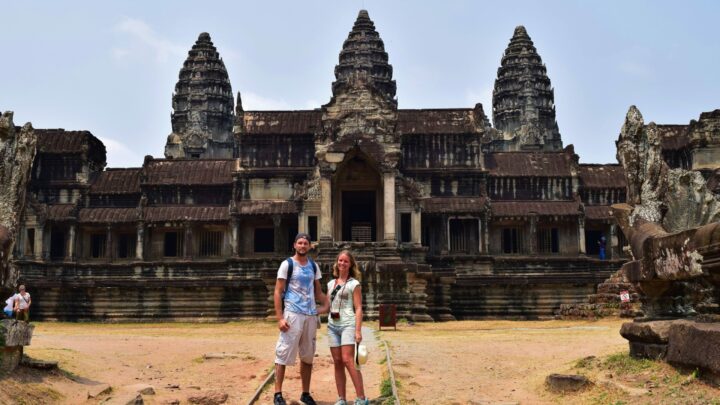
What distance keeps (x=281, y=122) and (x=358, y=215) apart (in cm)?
652

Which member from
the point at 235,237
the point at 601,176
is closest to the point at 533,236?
the point at 601,176

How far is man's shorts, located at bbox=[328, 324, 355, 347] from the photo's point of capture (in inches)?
341

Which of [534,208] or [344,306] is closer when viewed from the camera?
[344,306]

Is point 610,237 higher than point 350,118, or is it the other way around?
point 350,118

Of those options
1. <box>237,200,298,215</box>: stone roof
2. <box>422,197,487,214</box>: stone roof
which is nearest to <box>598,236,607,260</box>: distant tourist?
<box>422,197,487,214</box>: stone roof

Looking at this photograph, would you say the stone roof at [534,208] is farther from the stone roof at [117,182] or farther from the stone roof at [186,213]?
the stone roof at [117,182]

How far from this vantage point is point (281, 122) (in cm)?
3938

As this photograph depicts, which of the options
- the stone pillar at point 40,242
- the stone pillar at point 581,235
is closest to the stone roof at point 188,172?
the stone pillar at point 40,242

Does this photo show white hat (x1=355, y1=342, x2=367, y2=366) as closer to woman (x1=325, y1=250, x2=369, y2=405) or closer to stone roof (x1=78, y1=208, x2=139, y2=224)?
woman (x1=325, y1=250, x2=369, y2=405)

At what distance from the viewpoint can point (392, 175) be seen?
107ft

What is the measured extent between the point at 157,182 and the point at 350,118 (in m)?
12.4

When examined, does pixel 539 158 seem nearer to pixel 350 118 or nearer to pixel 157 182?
pixel 350 118

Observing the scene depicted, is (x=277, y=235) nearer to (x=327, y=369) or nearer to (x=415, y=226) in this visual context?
(x=415, y=226)

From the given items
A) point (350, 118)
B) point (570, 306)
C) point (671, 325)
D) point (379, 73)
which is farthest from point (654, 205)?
point (379, 73)
